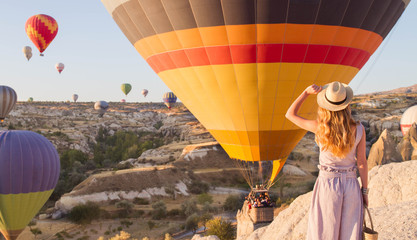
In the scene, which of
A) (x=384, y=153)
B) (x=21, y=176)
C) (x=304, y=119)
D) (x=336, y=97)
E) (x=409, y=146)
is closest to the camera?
(x=336, y=97)

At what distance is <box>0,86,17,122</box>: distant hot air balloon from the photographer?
33.3 meters

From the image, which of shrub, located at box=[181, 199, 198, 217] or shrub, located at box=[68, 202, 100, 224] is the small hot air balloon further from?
shrub, located at box=[181, 199, 198, 217]

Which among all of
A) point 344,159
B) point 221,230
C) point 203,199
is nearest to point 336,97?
point 344,159

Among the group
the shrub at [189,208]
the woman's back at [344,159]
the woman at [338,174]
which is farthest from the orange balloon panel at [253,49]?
the shrub at [189,208]

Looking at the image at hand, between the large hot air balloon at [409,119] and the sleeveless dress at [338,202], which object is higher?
the large hot air balloon at [409,119]

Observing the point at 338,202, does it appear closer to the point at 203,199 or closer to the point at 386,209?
the point at 386,209

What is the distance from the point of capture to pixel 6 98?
3359 centimetres

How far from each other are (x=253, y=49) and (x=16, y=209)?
15.1 meters

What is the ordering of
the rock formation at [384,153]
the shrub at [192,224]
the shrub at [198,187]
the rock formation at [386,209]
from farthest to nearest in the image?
the shrub at [198,187] → the shrub at [192,224] → the rock formation at [384,153] → the rock formation at [386,209]

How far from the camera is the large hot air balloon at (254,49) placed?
9414 mm

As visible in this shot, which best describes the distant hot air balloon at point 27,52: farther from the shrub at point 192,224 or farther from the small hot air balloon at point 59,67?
the shrub at point 192,224

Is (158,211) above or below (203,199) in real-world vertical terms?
below

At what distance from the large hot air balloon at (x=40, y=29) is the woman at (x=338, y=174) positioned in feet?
127

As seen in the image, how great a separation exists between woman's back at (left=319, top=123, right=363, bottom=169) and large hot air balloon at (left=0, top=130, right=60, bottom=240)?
686 inches
